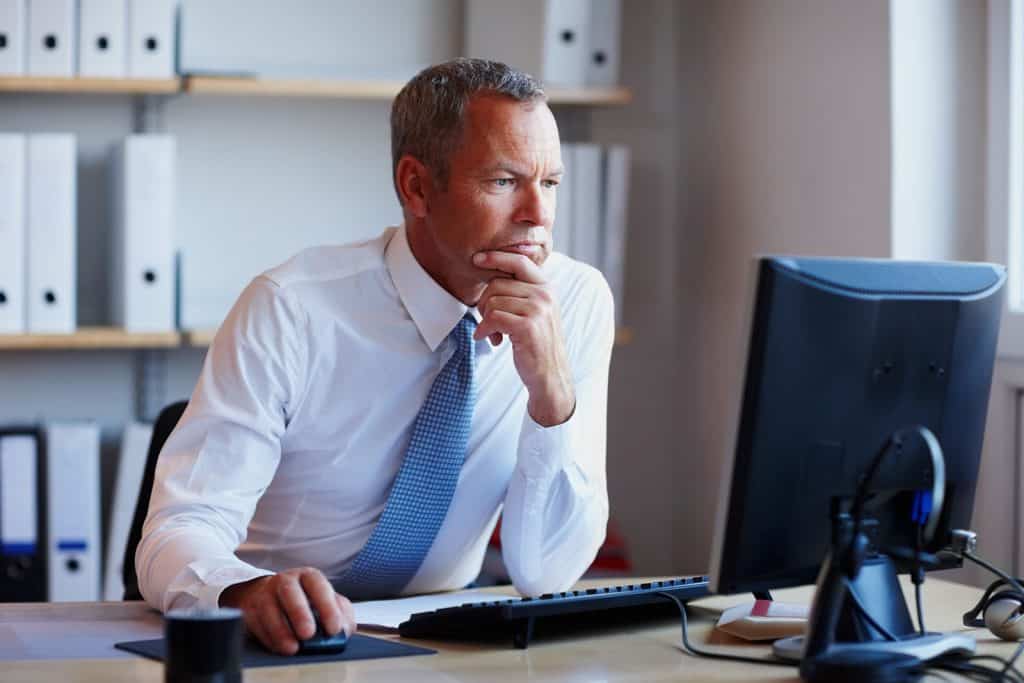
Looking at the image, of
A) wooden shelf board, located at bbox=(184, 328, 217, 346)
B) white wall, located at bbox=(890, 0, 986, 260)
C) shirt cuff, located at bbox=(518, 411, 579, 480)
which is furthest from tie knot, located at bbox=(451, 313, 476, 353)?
wooden shelf board, located at bbox=(184, 328, 217, 346)

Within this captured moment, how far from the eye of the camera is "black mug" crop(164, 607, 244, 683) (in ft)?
3.44

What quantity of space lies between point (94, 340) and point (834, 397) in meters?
1.86

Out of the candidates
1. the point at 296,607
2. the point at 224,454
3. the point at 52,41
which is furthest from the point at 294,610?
the point at 52,41

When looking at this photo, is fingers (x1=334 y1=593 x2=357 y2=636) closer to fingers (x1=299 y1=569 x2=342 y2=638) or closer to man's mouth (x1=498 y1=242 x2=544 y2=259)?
fingers (x1=299 y1=569 x2=342 y2=638)

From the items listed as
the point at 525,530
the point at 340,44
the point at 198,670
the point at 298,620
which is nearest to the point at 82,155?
the point at 340,44

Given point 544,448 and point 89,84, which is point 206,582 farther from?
point 89,84

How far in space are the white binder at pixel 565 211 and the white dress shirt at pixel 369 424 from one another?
1.00 m

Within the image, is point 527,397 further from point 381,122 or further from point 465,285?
point 381,122

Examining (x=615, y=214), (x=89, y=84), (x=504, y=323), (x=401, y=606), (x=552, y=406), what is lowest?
(x=401, y=606)

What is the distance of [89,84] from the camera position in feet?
8.84

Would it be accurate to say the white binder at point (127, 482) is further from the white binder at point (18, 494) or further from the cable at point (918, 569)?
the cable at point (918, 569)

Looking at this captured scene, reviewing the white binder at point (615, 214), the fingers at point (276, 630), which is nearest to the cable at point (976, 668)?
the fingers at point (276, 630)

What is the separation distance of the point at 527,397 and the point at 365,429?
236mm

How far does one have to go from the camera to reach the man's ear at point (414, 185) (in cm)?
185
